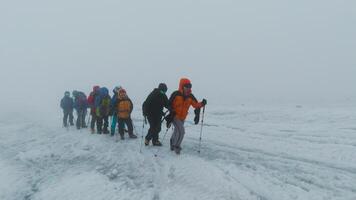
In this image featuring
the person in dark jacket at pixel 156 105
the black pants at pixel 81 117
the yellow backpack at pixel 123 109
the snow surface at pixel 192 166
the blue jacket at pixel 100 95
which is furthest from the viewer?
the black pants at pixel 81 117

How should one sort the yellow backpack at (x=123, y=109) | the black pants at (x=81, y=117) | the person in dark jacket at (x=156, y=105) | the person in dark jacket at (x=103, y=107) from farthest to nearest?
the black pants at (x=81, y=117) < the person in dark jacket at (x=103, y=107) < the yellow backpack at (x=123, y=109) < the person in dark jacket at (x=156, y=105)

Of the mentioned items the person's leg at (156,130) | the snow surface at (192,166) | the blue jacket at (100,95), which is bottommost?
the snow surface at (192,166)

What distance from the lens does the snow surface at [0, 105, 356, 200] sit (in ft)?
28.9

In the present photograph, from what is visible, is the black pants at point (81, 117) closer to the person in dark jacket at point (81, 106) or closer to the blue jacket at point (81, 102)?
the person in dark jacket at point (81, 106)

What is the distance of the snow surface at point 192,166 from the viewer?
8.80 metres

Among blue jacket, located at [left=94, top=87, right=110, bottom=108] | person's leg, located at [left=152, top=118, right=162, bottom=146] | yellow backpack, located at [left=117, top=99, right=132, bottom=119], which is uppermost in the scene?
blue jacket, located at [left=94, top=87, right=110, bottom=108]

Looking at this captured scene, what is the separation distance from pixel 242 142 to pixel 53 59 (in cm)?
15855

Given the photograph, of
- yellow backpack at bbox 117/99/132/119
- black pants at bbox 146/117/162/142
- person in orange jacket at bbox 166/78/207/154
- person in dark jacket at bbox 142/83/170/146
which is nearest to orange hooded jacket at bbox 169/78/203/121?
person in orange jacket at bbox 166/78/207/154

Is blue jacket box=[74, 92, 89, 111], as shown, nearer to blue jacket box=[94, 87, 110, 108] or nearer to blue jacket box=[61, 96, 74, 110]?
blue jacket box=[61, 96, 74, 110]

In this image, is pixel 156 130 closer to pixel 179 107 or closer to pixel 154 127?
pixel 154 127

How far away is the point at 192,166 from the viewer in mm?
10656

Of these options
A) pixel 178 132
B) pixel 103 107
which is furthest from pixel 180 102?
pixel 103 107

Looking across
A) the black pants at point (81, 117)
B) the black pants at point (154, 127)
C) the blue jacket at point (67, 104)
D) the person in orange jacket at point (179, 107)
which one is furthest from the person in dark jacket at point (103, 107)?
the person in orange jacket at point (179, 107)

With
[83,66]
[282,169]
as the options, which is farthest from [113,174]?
[83,66]
